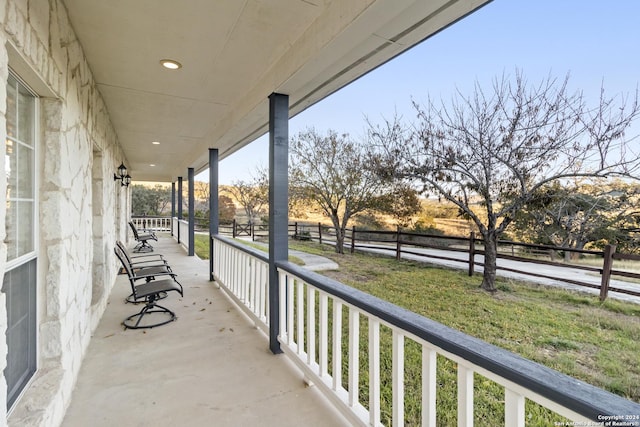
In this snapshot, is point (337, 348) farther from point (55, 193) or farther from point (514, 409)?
point (55, 193)

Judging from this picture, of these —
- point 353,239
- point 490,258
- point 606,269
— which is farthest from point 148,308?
point 353,239

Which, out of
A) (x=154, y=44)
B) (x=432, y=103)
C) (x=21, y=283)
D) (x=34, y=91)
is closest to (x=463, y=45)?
(x=432, y=103)

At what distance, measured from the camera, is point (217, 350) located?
2.81 metres

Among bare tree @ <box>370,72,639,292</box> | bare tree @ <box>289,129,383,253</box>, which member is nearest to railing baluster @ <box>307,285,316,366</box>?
bare tree @ <box>370,72,639,292</box>

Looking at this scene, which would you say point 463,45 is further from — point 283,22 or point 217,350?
point 217,350

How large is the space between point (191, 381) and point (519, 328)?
14.3ft

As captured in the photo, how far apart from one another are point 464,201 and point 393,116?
2.77 meters

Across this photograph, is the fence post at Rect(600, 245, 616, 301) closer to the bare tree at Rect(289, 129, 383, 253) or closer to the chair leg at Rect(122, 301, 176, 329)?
the chair leg at Rect(122, 301, 176, 329)

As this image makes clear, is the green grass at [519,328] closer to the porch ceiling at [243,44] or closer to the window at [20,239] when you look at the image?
the window at [20,239]

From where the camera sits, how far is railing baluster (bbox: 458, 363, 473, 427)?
3.71 feet

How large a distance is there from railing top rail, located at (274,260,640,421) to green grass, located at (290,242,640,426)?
4.05ft

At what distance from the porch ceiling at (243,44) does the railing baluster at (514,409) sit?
1.71 metres

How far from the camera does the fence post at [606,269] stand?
9.76 ft

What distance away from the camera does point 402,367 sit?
1481 mm
